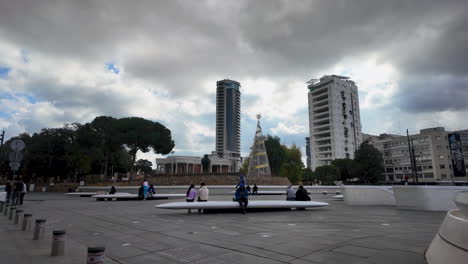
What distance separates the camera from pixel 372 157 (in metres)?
52.2

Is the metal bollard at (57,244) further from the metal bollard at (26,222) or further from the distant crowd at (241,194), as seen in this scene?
the distant crowd at (241,194)

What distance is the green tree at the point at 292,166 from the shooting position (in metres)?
58.0

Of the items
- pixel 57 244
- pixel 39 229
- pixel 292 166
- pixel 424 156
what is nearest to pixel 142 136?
pixel 292 166

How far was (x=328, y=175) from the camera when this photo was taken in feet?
220

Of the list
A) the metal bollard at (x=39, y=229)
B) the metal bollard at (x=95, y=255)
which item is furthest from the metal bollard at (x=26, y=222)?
the metal bollard at (x=95, y=255)

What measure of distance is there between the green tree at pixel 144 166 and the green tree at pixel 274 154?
174ft

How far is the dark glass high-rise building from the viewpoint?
16438cm

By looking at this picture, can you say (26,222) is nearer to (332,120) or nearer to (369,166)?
(369,166)

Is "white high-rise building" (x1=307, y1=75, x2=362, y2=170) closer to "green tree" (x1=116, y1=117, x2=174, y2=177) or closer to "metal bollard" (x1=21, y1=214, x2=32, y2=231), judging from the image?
"green tree" (x1=116, y1=117, x2=174, y2=177)

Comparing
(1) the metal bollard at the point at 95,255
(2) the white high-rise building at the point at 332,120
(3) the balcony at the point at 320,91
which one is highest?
(3) the balcony at the point at 320,91

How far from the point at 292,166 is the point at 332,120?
36.8m

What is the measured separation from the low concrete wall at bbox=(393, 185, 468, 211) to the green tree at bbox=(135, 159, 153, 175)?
3465 inches

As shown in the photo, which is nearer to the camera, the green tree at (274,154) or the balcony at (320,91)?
the green tree at (274,154)

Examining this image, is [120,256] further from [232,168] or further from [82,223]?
[232,168]
